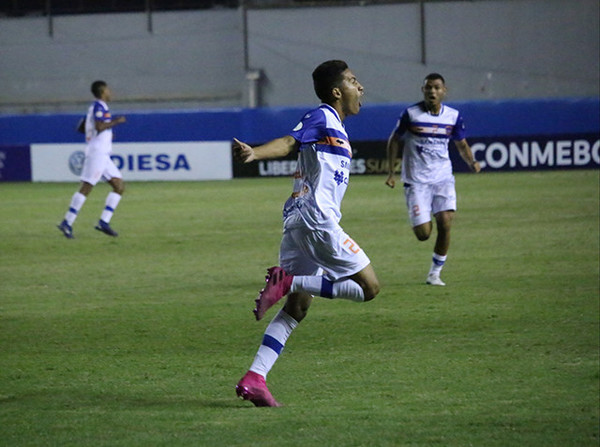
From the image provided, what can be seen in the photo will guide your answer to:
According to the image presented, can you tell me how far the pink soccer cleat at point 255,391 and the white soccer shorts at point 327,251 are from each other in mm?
721

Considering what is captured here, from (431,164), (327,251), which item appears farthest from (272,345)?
(431,164)

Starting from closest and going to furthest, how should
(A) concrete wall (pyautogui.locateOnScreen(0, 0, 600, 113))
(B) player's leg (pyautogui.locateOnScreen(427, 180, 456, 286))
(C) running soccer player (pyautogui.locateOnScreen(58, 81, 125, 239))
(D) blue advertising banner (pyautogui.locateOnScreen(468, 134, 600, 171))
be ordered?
(B) player's leg (pyautogui.locateOnScreen(427, 180, 456, 286)) → (C) running soccer player (pyautogui.locateOnScreen(58, 81, 125, 239)) → (D) blue advertising banner (pyautogui.locateOnScreen(468, 134, 600, 171)) → (A) concrete wall (pyautogui.locateOnScreen(0, 0, 600, 113))

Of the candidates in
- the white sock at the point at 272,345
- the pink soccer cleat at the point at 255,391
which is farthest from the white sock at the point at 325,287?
the pink soccer cleat at the point at 255,391

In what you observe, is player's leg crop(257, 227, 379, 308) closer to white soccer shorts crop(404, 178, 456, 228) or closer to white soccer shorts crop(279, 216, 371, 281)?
white soccer shorts crop(279, 216, 371, 281)

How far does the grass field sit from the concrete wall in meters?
19.4

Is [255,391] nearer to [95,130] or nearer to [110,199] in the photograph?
[110,199]

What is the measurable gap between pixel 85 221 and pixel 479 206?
23.1ft

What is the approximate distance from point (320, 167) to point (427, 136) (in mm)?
5636

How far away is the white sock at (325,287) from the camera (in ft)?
20.3

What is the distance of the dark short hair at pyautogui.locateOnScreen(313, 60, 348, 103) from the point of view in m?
6.38

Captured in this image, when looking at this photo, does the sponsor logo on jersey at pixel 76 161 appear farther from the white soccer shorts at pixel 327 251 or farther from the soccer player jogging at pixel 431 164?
the white soccer shorts at pixel 327 251

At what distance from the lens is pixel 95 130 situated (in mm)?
17219

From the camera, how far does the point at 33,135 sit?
3000cm

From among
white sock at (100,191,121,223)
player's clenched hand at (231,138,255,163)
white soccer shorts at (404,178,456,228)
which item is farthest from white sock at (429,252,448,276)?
white sock at (100,191,121,223)
